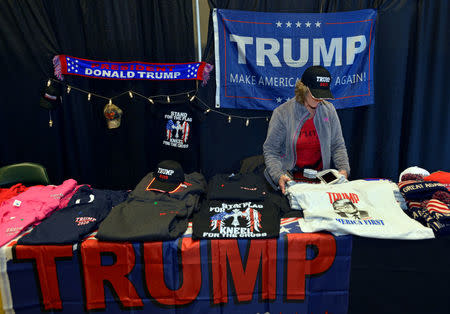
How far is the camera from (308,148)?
1.96 m

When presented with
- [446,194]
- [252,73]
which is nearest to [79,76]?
[252,73]

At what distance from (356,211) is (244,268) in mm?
615

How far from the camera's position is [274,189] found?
1886 millimetres

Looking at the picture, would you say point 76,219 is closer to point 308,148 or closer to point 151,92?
point 308,148

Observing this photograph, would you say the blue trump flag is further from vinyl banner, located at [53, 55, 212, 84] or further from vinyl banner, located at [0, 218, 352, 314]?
vinyl banner, located at [0, 218, 352, 314]

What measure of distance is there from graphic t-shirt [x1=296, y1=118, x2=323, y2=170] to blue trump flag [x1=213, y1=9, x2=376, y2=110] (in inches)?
53.2

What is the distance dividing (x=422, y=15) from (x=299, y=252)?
3.07 meters

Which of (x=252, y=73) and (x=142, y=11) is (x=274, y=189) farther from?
(x=142, y=11)

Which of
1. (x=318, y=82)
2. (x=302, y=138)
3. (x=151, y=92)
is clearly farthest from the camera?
(x=151, y=92)

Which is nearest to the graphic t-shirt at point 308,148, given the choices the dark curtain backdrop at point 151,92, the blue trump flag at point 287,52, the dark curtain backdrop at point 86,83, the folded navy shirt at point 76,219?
the folded navy shirt at point 76,219

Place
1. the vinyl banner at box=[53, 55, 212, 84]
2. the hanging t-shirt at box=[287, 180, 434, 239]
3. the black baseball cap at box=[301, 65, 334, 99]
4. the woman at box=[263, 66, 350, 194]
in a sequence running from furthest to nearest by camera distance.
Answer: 1. the vinyl banner at box=[53, 55, 212, 84]
2. the woman at box=[263, 66, 350, 194]
3. the black baseball cap at box=[301, 65, 334, 99]
4. the hanging t-shirt at box=[287, 180, 434, 239]

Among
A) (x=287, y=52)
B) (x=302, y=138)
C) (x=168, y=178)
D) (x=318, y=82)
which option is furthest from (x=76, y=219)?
(x=287, y=52)

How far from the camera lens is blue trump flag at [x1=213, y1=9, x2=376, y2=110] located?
3.07 metres

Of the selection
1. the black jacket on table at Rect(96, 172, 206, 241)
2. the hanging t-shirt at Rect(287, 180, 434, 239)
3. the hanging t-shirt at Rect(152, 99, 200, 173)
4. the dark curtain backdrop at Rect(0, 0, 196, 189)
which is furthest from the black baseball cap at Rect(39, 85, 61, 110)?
the hanging t-shirt at Rect(287, 180, 434, 239)
